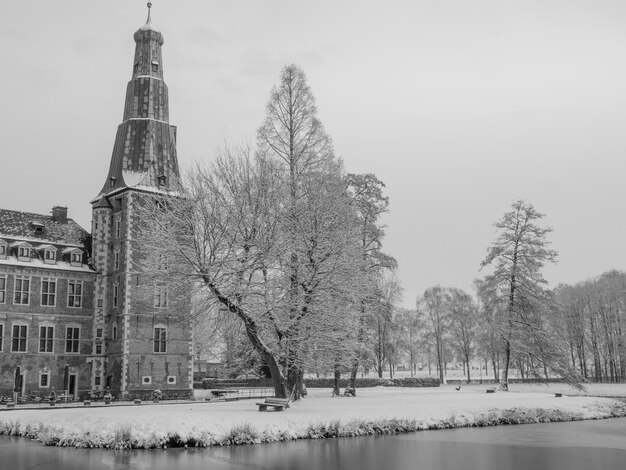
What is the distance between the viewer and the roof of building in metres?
50.1

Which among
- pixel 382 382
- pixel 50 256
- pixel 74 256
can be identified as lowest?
pixel 382 382

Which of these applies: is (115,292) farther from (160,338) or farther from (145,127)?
(145,127)

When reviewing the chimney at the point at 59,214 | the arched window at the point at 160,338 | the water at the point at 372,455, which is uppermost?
the chimney at the point at 59,214

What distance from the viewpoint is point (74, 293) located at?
166 feet

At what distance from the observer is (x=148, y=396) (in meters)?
48.3

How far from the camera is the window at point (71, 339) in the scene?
1953 inches

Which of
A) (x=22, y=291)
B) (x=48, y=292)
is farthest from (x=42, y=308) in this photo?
(x=22, y=291)

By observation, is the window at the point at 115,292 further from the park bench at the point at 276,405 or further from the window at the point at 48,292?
the park bench at the point at 276,405

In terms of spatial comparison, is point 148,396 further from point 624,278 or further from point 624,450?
point 624,278

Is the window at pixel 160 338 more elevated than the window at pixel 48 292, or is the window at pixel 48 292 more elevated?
the window at pixel 48 292

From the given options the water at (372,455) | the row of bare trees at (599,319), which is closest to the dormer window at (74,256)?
the water at (372,455)

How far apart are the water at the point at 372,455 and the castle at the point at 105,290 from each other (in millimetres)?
25548

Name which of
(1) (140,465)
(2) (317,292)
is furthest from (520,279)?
(1) (140,465)

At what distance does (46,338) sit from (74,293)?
158 inches
